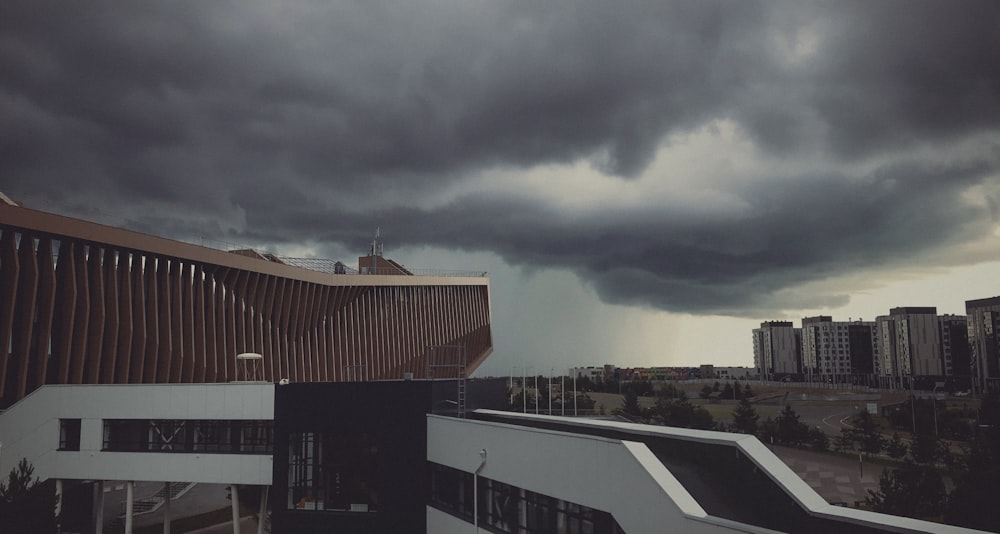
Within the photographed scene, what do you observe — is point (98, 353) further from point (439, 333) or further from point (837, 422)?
point (837, 422)

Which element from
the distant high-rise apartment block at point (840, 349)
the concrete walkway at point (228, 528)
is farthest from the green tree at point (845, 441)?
the distant high-rise apartment block at point (840, 349)

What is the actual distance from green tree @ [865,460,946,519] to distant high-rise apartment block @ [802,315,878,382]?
11695cm

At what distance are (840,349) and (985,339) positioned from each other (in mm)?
45029

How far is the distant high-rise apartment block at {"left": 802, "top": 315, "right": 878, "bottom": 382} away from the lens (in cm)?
15025

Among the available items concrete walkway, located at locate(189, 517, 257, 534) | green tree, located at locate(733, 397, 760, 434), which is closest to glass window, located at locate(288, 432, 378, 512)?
concrete walkway, located at locate(189, 517, 257, 534)

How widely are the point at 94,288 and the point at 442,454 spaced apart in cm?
1993

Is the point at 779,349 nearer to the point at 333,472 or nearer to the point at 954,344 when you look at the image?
the point at 954,344

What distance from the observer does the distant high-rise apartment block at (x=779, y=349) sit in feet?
544

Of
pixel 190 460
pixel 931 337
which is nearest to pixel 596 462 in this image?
pixel 190 460

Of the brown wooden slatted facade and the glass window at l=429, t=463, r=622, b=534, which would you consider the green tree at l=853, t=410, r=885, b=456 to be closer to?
the brown wooden slatted facade

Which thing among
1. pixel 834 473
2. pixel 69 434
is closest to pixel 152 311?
pixel 69 434

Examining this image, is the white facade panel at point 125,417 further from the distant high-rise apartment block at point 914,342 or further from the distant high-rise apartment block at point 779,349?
the distant high-rise apartment block at point 779,349

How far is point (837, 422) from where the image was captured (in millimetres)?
85188

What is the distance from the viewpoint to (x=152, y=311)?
33.6 meters
